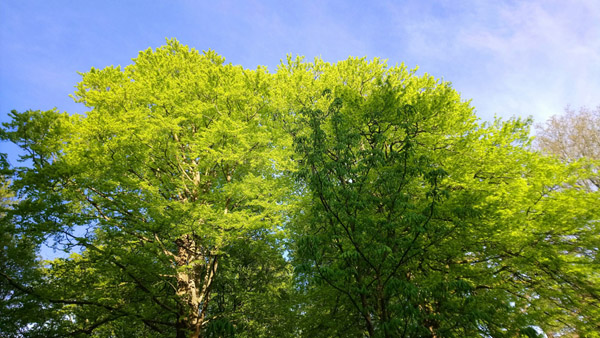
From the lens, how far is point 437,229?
205 inches

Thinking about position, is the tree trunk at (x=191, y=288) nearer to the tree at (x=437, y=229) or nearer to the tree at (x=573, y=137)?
the tree at (x=437, y=229)

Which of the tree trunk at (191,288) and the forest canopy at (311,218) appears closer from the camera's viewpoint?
the forest canopy at (311,218)

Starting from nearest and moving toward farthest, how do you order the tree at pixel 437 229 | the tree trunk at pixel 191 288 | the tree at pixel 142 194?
the tree at pixel 437 229 < the tree at pixel 142 194 < the tree trunk at pixel 191 288

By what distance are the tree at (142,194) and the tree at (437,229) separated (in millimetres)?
2512

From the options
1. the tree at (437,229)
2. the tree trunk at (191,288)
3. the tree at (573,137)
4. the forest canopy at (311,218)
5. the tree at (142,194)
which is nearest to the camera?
the tree at (437,229)

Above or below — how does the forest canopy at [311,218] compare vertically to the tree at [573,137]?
below

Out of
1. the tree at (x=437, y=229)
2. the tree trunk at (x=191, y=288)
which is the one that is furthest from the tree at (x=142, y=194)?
the tree at (x=437, y=229)

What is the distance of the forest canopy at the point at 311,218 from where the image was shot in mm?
5305

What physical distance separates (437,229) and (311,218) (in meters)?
2.98

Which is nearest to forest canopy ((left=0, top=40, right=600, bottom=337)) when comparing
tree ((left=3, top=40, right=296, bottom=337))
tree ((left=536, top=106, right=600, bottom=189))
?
tree ((left=3, top=40, right=296, bottom=337))

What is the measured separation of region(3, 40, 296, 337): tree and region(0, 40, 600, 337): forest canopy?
2.2 inches

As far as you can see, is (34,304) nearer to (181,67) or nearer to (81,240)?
(81,240)

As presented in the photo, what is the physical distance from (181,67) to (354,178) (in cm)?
1003

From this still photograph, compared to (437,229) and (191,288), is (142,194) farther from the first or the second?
(437,229)
